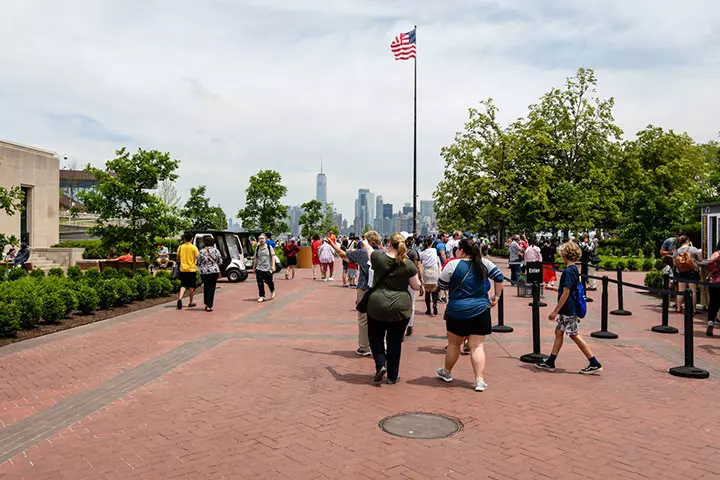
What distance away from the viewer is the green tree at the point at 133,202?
48.6 feet

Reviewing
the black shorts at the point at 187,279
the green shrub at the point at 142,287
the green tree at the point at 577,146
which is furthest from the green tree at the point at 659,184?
the green shrub at the point at 142,287

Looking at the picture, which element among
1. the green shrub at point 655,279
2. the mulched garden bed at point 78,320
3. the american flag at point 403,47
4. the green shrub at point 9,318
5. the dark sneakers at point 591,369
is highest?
the american flag at point 403,47

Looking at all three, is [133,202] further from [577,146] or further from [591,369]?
[577,146]

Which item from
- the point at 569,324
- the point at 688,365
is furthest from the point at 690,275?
the point at 569,324

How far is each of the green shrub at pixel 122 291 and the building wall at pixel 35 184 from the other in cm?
1873

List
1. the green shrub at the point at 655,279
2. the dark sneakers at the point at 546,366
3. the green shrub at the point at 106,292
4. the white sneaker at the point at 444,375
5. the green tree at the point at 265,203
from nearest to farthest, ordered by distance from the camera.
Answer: the white sneaker at the point at 444,375 < the dark sneakers at the point at 546,366 < the green shrub at the point at 106,292 < the green shrub at the point at 655,279 < the green tree at the point at 265,203

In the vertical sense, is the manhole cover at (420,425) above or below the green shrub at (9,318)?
below

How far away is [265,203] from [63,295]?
2977 cm

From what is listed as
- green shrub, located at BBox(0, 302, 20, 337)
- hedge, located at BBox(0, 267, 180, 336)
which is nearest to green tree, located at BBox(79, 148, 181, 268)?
hedge, located at BBox(0, 267, 180, 336)

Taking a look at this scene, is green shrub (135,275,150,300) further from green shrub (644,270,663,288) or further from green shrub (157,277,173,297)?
green shrub (644,270,663,288)

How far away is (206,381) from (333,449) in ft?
8.58

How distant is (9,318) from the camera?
8.83m

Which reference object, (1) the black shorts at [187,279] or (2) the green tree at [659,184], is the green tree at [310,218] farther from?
(1) the black shorts at [187,279]

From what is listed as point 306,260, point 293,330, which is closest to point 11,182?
point 306,260
